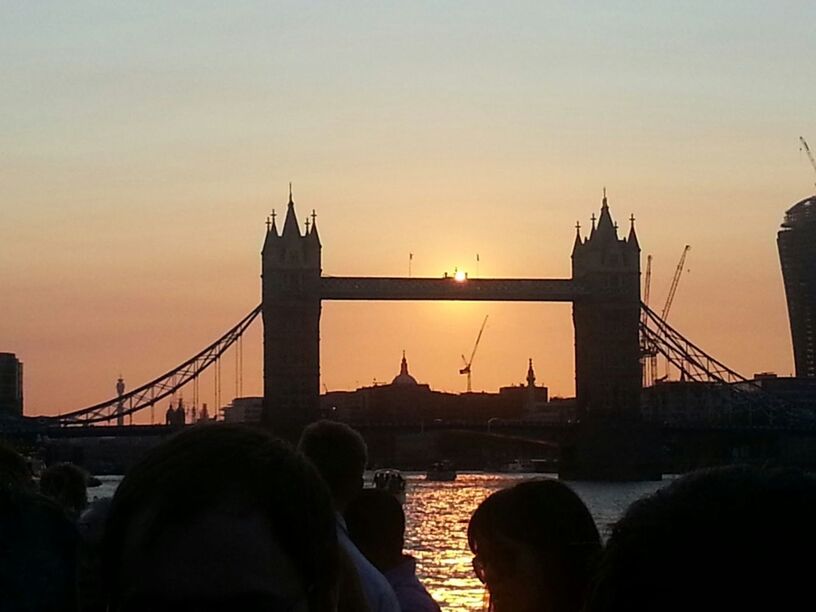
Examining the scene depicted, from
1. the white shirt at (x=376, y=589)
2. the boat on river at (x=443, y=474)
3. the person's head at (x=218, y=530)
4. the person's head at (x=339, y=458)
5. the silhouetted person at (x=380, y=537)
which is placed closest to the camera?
the person's head at (x=218, y=530)

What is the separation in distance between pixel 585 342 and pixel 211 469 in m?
87.5

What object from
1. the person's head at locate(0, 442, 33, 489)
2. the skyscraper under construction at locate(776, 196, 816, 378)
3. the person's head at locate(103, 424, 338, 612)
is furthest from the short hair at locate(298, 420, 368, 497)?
the skyscraper under construction at locate(776, 196, 816, 378)

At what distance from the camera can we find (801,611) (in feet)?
4.37

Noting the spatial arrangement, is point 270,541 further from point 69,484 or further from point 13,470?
point 69,484

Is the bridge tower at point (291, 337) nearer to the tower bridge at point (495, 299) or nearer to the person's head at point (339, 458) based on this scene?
the tower bridge at point (495, 299)

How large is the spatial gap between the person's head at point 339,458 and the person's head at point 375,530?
570 mm

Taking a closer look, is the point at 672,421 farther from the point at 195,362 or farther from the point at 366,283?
the point at 195,362

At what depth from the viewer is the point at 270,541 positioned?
5.58ft

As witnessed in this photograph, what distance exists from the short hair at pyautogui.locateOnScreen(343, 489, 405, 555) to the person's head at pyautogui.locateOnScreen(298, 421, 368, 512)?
567mm

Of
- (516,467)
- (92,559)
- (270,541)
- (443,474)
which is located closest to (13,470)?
(92,559)

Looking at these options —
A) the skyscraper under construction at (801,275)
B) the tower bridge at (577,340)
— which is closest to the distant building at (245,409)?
the tower bridge at (577,340)

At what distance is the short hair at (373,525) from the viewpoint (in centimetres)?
562

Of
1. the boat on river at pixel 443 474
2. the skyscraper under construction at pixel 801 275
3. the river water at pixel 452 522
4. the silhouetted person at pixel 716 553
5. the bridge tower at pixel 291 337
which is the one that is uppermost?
the skyscraper under construction at pixel 801 275

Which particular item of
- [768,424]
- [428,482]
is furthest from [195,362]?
[768,424]
